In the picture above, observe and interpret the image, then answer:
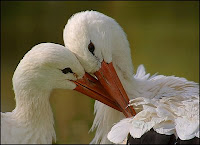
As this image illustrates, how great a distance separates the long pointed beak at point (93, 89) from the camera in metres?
3.25

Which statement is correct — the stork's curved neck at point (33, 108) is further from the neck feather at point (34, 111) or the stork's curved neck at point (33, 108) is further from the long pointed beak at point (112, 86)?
the long pointed beak at point (112, 86)

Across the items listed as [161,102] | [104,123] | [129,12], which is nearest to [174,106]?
[161,102]

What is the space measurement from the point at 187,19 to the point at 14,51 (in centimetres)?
348

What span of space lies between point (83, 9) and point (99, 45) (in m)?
7.33

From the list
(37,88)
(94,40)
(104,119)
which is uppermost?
(94,40)

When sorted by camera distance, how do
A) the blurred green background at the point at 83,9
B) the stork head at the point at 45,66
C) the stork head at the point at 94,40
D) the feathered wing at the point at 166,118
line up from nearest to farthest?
the feathered wing at the point at 166,118
the stork head at the point at 45,66
the stork head at the point at 94,40
the blurred green background at the point at 83,9

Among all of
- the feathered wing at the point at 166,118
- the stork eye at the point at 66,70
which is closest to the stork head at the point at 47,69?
the stork eye at the point at 66,70

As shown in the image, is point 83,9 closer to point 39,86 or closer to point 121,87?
point 121,87

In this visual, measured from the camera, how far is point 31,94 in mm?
3127

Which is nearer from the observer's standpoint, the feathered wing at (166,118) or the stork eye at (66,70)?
the feathered wing at (166,118)

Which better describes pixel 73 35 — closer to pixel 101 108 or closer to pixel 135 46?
pixel 101 108

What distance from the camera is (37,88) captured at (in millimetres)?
3119

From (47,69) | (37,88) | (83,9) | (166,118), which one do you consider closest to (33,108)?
(37,88)

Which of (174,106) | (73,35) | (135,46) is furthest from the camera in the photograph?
(135,46)
